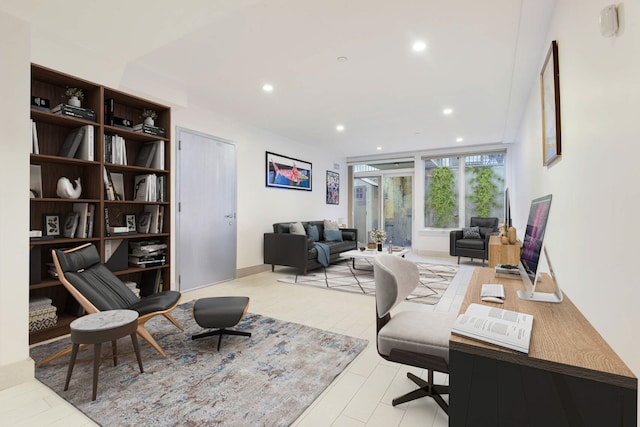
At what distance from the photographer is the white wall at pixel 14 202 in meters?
2.02

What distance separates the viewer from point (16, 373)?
2.05m

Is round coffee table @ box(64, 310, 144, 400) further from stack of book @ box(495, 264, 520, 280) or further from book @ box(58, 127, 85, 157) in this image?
stack of book @ box(495, 264, 520, 280)

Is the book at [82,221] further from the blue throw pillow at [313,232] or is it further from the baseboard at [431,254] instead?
the baseboard at [431,254]

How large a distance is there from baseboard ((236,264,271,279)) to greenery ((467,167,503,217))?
16.4 feet

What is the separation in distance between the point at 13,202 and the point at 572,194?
134 inches

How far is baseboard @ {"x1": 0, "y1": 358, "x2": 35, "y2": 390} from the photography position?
200cm

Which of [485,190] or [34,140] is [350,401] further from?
[485,190]

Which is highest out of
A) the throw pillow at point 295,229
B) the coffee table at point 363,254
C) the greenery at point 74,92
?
the greenery at point 74,92

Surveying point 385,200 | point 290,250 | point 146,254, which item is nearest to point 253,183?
point 290,250

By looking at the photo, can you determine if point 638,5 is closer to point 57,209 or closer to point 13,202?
point 13,202

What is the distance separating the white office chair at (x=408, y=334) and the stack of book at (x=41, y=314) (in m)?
2.83

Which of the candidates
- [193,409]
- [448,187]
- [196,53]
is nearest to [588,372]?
[193,409]

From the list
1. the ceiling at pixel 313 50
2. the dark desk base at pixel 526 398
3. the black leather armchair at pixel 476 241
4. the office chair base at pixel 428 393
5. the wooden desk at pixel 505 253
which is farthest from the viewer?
the black leather armchair at pixel 476 241

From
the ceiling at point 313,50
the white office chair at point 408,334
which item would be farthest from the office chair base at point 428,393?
the ceiling at point 313,50
